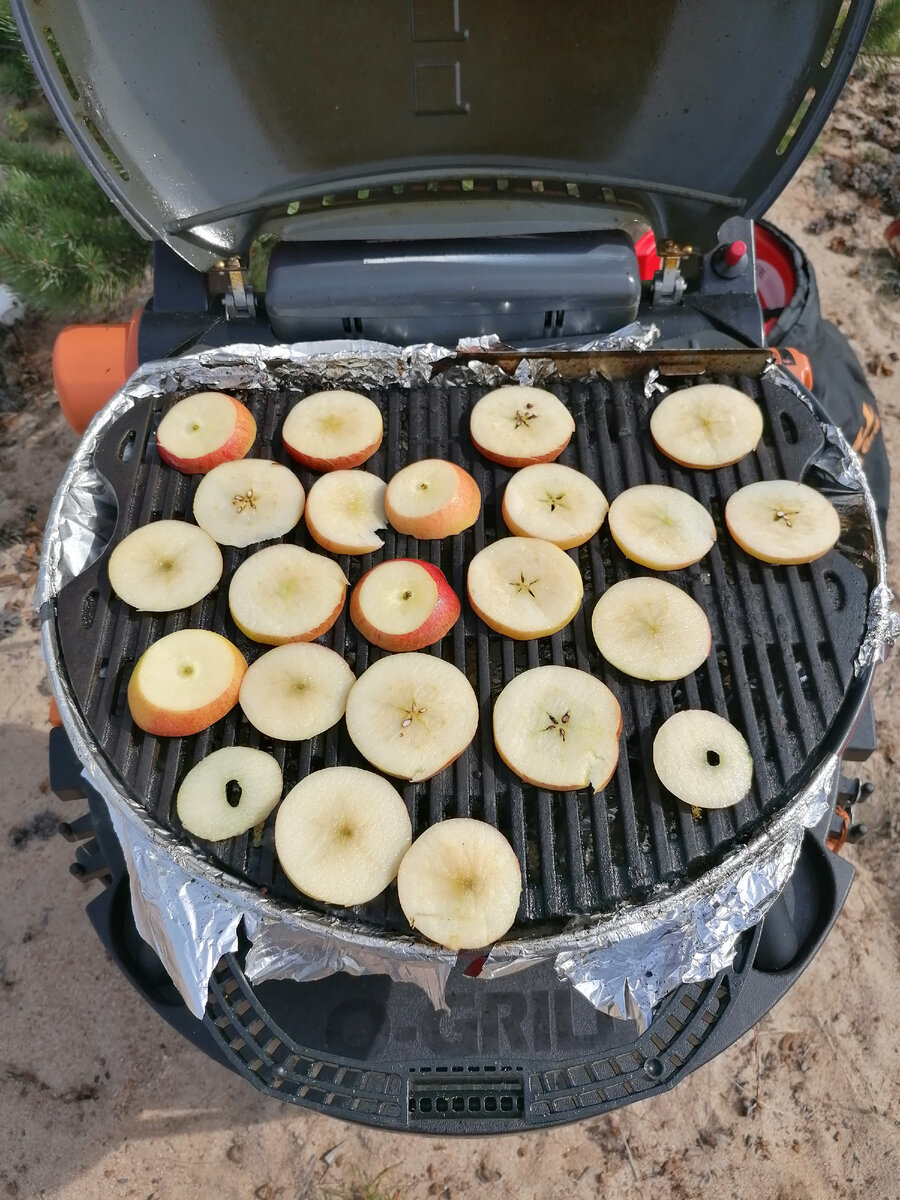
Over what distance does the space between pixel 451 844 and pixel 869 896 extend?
2.73 meters

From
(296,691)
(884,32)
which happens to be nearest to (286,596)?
(296,691)

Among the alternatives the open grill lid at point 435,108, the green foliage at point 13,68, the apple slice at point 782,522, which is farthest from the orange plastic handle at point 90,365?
the green foliage at point 13,68

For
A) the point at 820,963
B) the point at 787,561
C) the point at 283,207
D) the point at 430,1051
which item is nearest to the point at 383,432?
the point at 283,207

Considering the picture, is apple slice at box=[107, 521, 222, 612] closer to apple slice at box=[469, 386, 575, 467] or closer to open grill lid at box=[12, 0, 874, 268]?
apple slice at box=[469, 386, 575, 467]

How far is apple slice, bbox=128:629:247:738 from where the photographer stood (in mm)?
2367

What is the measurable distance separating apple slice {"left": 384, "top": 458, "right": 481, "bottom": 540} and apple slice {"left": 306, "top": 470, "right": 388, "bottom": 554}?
67mm

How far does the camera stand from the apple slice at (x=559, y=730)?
2.32m

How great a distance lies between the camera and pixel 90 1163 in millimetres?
3475

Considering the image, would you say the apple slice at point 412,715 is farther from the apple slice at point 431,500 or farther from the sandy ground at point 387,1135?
the sandy ground at point 387,1135

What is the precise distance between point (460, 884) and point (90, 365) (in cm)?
270

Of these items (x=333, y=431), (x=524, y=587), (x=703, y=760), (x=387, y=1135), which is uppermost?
(x=333, y=431)

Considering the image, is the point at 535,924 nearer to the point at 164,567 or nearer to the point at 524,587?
the point at 524,587

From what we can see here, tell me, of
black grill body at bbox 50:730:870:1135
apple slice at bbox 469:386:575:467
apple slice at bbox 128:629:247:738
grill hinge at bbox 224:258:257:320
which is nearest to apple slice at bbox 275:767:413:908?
apple slice at bbox 128:629:247:738

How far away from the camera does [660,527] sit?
2.67 m
